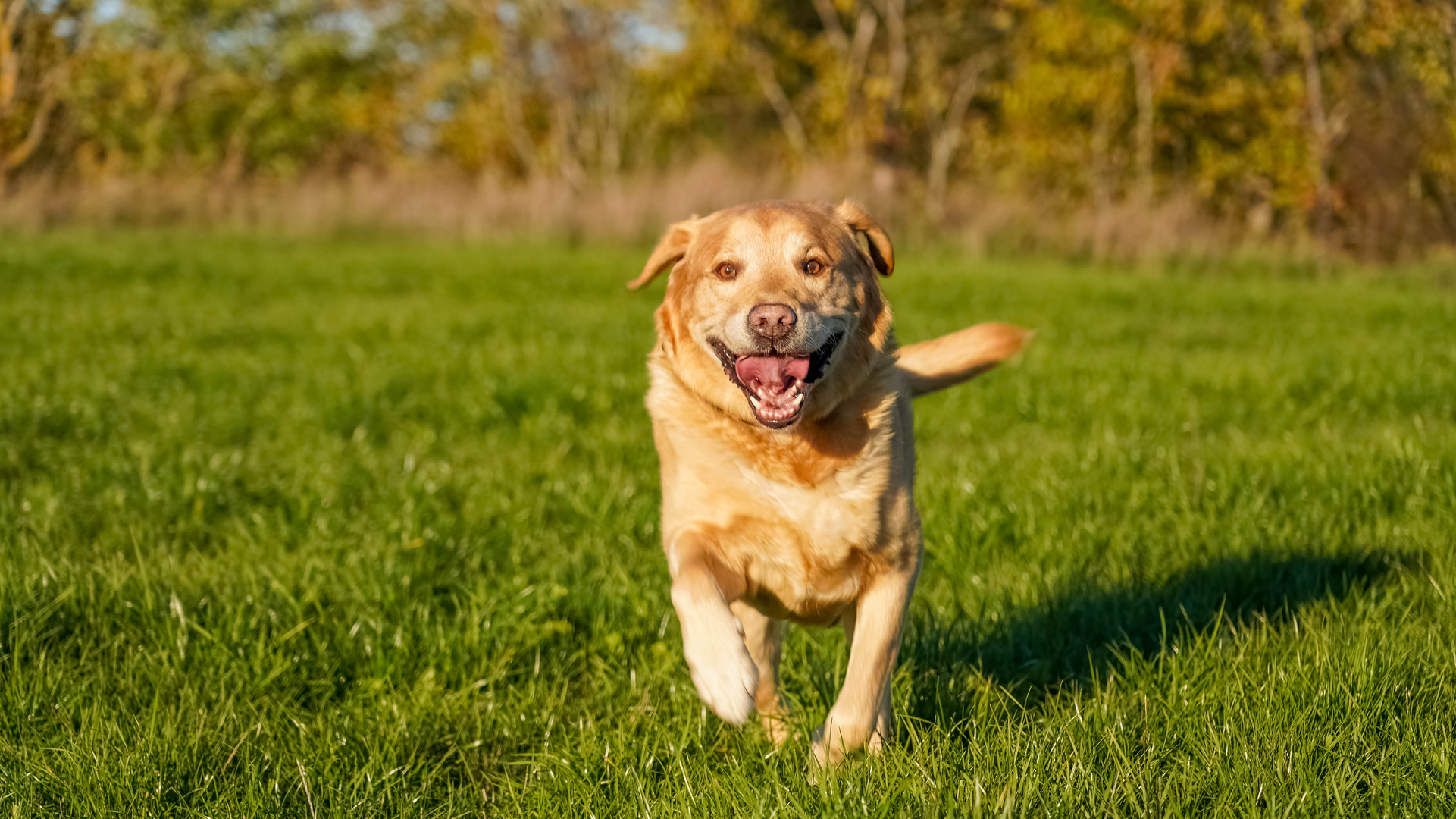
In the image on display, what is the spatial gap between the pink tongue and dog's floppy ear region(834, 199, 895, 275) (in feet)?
2.08

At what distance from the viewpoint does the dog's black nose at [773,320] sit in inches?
105

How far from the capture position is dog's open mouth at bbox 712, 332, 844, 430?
263cm

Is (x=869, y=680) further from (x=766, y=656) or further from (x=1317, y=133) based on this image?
(x=1317, y=133)

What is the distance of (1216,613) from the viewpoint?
133 inches

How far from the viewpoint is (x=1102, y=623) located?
3363 millimetres

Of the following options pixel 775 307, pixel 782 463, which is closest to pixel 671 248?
pixel 775 307

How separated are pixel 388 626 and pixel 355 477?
66.4 inches

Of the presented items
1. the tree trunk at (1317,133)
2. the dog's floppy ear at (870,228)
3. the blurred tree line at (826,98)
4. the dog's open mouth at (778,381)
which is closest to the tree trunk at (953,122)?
the blurred tree line at (826,98)

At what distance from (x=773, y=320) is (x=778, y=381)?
14cm

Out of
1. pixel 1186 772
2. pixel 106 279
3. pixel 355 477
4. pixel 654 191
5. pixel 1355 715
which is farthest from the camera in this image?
pixel 654 191

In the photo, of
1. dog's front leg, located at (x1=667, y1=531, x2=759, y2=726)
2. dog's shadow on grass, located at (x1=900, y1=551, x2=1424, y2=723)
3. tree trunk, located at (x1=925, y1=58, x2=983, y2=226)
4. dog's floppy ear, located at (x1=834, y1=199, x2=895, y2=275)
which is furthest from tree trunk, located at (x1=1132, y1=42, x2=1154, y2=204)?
dog's front leg, located at (x1=667, y1=531, x2=759, y2=726)

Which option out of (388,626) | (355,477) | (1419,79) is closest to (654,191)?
(1419,79)

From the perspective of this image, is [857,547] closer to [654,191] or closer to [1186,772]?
[1186,772]

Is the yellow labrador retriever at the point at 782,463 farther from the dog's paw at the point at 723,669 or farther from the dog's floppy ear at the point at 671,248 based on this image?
the dog's floppy ear at the point at 671,248
